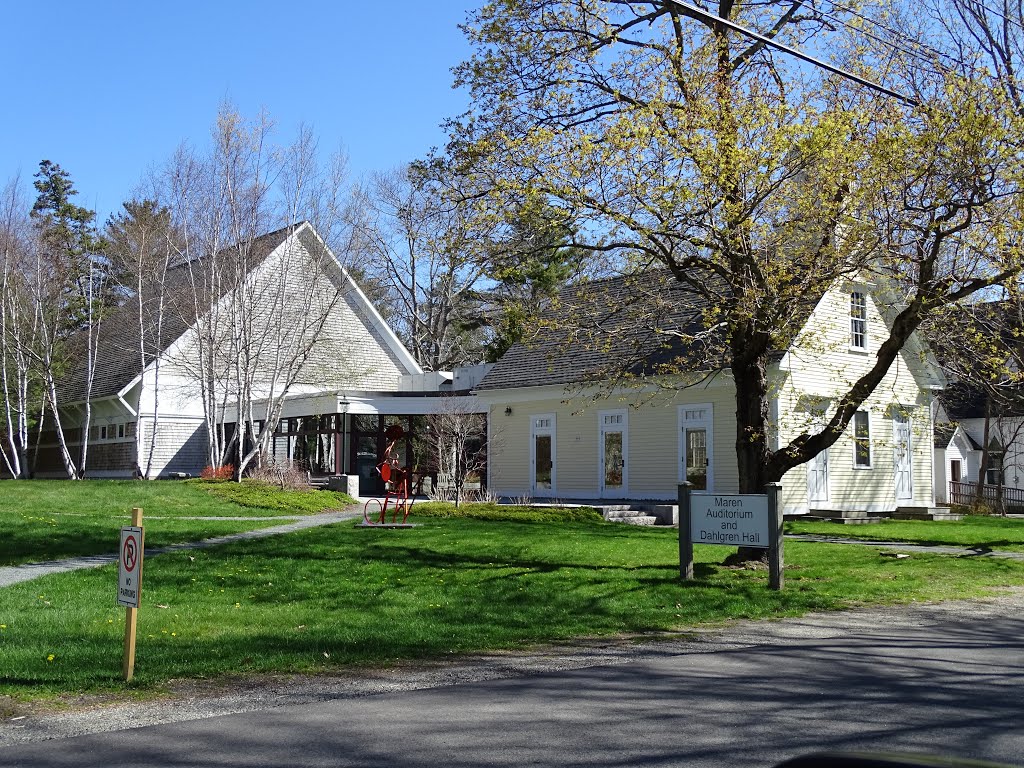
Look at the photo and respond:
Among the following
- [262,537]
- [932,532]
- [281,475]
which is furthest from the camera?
[281,475]

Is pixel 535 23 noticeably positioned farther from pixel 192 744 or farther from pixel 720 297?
pixel 192 744

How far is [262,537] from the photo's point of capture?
18250 mm

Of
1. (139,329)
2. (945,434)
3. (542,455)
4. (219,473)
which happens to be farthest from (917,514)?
(139,329)

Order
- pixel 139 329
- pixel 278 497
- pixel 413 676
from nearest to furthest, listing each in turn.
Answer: pixel 413 676 → pixel 278 497 → pixel 139 329

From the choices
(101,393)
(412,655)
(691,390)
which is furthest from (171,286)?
(412,655)

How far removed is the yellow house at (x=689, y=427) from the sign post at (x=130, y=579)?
16.5 metres

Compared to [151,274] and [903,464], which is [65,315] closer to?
[151,274]

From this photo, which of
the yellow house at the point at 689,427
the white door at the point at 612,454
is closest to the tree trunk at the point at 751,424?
the yellow house at the point at 689,427

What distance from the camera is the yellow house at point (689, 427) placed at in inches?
1043

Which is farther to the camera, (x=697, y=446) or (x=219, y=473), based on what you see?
(x=219, y=473)

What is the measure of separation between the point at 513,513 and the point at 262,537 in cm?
697

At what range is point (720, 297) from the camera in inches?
588

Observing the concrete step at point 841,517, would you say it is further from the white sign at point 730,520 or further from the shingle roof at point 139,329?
the shingle roof at point 139,329

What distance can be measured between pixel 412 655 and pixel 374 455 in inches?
1016
